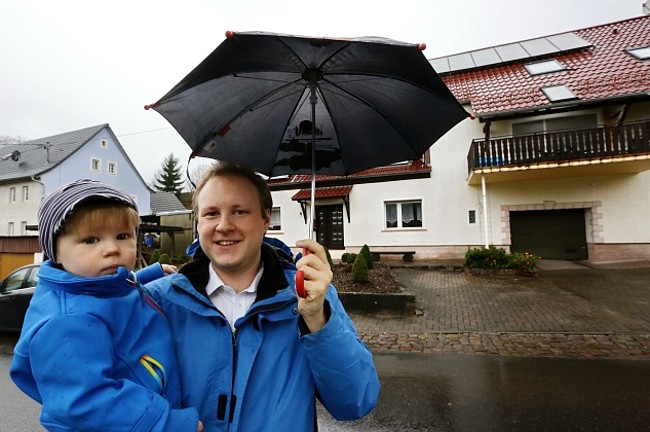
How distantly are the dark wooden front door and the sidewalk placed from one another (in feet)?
22.0

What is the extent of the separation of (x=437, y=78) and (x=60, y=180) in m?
29.5

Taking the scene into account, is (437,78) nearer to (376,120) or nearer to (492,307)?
(376,120)

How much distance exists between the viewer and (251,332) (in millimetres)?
1231

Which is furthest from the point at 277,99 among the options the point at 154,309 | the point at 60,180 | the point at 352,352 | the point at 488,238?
the point at 60,180

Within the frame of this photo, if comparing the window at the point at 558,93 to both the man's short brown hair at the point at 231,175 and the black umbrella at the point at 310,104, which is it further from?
the man's short brown hair at the point at 231,175

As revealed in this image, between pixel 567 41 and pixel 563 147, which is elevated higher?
pixel 567 41

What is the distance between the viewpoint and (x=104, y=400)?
93 cm

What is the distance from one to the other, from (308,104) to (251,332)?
1305mm

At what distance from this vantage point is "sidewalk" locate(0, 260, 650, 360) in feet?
17.4

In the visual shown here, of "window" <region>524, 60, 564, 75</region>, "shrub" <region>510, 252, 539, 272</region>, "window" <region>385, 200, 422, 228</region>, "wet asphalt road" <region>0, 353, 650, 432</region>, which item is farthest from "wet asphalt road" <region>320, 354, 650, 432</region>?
"window" <region>524, 60, 564, 75</region>

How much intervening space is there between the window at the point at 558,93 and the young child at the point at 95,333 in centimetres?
1532

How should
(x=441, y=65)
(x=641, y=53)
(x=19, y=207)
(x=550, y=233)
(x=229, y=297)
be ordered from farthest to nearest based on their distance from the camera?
(x=19, y=207), (x=441, y=65), (x=641, y=53), (x=550, y=233), (x=229, y=297)

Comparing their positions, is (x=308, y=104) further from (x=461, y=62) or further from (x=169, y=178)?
(x=169, y=178)

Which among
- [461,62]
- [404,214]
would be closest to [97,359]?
[404,214]
